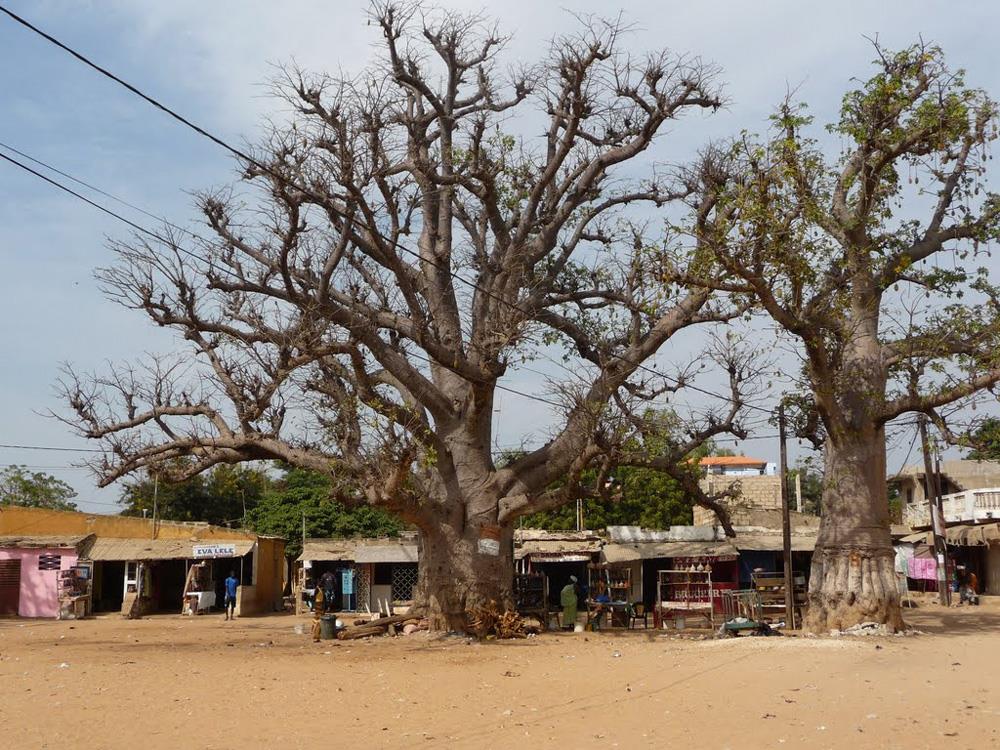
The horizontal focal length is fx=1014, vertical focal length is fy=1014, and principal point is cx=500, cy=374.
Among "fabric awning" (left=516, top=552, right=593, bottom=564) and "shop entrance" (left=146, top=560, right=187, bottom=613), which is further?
"shop entrance" (left=146, top=560, right=187, bottom=613)

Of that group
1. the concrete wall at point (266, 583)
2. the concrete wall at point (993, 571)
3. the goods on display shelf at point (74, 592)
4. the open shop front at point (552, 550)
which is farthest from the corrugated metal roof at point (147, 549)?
the concrete wall at point (993, 571)

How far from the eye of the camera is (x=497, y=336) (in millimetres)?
16953

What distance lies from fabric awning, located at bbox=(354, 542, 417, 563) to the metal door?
982 cm

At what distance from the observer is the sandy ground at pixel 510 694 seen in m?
8.95

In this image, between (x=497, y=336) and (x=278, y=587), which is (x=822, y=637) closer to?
(x=497, y=336)

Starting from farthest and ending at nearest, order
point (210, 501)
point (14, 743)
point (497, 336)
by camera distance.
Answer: point (210, 501), point (497, 336), point (14, 743)

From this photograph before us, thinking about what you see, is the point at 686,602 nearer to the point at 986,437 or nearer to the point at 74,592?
the point at 986,437

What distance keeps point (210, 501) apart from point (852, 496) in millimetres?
38639

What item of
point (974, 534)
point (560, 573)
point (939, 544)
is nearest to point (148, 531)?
point (560, 573)

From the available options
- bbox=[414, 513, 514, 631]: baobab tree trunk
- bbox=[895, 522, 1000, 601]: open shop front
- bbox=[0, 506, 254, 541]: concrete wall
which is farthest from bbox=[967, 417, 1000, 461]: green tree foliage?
bbox=[0, 506, 254, 541]: concrete wall

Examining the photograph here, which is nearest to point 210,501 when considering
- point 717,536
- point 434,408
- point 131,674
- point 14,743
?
point 717,536

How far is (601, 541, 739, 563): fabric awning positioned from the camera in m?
23.9

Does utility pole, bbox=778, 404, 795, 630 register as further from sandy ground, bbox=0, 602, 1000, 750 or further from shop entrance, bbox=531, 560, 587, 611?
shop entrance, bbox=531, 560, 587, 611

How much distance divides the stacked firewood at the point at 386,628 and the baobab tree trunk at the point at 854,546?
704 cm
